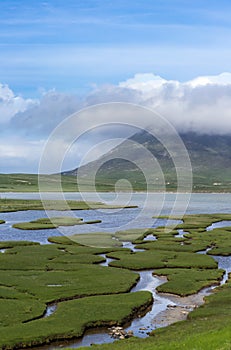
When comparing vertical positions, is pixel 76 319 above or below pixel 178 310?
above

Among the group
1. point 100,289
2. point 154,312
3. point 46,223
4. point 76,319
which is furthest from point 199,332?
point 46,223

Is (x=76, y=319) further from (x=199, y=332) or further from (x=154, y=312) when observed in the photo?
(x=199, y=332)

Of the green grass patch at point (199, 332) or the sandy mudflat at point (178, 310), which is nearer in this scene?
the green grass patch at point (199, 332)

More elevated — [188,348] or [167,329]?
[188,348]

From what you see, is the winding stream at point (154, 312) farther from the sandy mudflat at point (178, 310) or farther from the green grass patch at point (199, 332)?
the green grass patch at point (199, 332)

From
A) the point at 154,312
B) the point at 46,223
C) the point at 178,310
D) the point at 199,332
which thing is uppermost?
the point at 199,332

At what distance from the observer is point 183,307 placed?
2069 inches

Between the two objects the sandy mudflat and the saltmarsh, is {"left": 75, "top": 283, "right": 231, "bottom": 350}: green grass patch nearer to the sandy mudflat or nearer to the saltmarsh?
the sandy mudflat

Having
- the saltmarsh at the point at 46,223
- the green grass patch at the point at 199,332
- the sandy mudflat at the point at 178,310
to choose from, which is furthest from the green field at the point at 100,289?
the saltmarsh at the point at 46,223

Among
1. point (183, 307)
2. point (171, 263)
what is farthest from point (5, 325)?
point (171, 263)

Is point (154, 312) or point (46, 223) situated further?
point (46, 223)

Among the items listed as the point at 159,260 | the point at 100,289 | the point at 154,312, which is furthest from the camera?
the point at 159,260

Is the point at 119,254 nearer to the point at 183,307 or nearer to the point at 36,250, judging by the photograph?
the point at 36,250

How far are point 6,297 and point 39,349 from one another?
50.1ft
